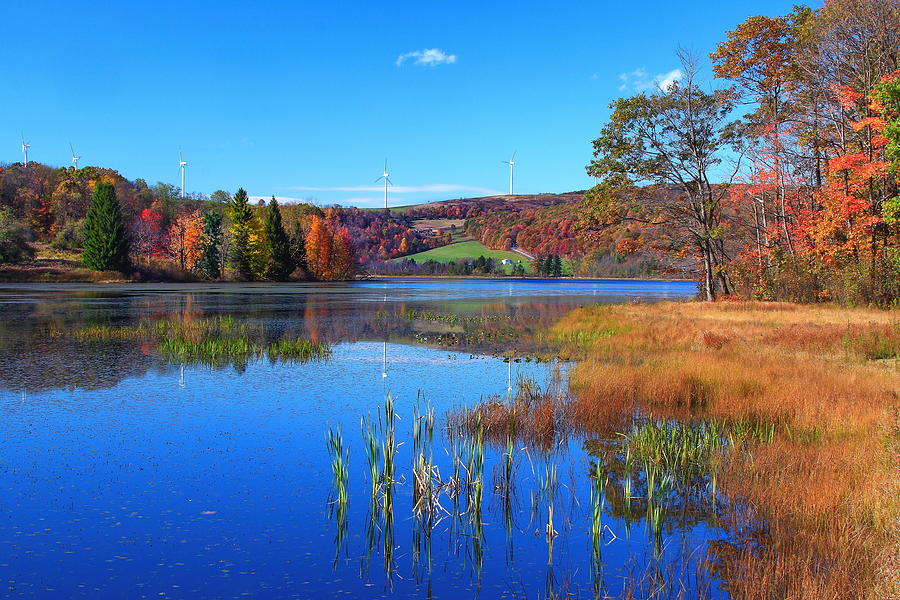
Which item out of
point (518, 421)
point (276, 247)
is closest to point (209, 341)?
point (518, 421)

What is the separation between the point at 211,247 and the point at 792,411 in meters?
104

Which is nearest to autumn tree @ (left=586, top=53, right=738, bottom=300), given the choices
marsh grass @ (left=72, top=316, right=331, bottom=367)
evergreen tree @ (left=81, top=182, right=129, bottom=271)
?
marsh grass @ (left=72, top=316, right=331, bottom=367)

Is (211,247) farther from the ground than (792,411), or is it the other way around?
(211,247)

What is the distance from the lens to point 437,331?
33125 millimetres

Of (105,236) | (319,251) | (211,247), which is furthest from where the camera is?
(319,251)

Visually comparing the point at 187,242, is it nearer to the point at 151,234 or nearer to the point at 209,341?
the point at 151,234

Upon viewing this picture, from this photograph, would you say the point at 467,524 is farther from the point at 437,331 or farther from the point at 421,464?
the point at 437,331

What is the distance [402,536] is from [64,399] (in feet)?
36.7

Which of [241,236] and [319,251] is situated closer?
[241,236]

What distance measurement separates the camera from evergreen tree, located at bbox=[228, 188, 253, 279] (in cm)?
10744

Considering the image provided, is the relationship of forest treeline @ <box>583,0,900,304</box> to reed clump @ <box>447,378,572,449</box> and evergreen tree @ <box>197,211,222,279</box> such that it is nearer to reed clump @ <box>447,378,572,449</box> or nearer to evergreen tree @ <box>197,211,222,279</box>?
reed clump @ <box>447,378,572,449</box>

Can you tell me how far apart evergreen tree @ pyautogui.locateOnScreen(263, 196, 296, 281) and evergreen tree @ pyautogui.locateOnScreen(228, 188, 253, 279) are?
3.32 metres

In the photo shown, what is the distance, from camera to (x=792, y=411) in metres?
13.2

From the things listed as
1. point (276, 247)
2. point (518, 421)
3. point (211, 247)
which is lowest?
point (518, 421)
